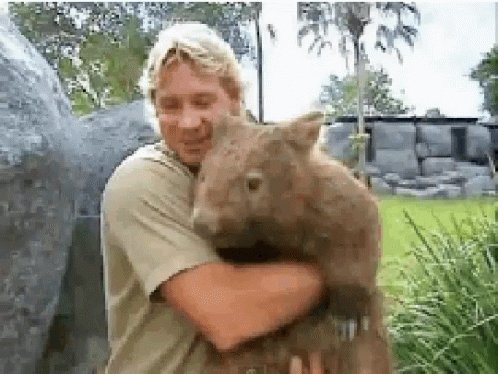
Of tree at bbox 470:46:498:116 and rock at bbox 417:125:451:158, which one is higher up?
tree at bbox 470:46:498:116

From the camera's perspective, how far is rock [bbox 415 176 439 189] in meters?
5.07

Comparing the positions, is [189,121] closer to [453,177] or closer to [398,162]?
[453,177]

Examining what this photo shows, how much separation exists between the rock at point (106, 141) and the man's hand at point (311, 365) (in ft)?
7.03

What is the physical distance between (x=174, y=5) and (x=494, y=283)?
1853 millimetres

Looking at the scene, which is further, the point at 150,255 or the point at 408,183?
the point at 408,183

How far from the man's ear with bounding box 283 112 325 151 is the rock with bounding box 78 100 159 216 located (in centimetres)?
215

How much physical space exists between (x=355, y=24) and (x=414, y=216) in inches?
36.5

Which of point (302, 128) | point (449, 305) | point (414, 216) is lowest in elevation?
point (449, 305)

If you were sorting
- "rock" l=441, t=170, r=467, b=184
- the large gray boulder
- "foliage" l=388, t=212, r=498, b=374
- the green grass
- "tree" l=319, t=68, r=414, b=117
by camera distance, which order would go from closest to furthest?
1. "foliage" l=388, t=212, r=498, b=374
2. the large gray boulder
3. the green grass
4. "tree" l=319, t=68, r=414, b=117
5. "rock" l=441, t=170, r=467, b=184

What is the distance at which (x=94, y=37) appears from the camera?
4641 mm

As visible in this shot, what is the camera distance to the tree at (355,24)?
436 cm

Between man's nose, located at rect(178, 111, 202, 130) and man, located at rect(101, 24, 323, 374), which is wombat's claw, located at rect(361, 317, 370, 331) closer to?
man, located at rect(101, 24, 323, 374)

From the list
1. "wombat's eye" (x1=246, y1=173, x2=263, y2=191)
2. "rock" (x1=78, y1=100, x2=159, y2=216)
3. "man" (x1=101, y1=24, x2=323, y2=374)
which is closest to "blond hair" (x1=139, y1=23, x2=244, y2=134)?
"man" (x1=101, y1=24, x2=323, y2=374)

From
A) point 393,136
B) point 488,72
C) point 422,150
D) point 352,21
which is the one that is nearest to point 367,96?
point 352,21
